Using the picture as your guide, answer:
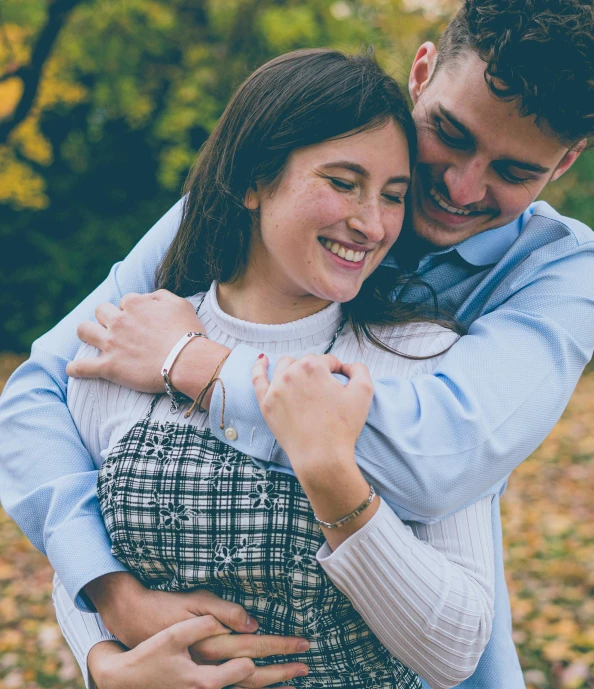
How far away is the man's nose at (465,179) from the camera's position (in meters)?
2.22

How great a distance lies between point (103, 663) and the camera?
1.98 meters

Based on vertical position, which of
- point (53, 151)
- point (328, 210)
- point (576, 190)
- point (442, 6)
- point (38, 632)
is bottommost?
point (38, 632)

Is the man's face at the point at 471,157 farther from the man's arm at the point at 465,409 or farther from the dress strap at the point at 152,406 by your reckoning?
the dress strap at the point at 152,406

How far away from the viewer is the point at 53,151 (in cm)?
1046

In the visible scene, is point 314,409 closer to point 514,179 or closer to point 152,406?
point 152,406

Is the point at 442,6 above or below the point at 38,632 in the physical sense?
above

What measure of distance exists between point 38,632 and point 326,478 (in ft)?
14.5

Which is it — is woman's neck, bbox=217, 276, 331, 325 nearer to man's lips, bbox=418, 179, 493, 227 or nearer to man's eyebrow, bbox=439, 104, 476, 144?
man's lips, bbox=418, 179, 493, 227

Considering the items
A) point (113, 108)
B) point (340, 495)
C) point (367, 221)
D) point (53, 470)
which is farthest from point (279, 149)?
point (113, 108)

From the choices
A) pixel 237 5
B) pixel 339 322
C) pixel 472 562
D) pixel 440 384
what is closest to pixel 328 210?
pixel 339 322

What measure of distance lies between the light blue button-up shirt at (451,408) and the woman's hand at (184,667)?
24cm

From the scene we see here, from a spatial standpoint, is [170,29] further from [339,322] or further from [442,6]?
[339,322]

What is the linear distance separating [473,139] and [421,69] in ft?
1.72

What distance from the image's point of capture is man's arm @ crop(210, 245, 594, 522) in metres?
1.71
